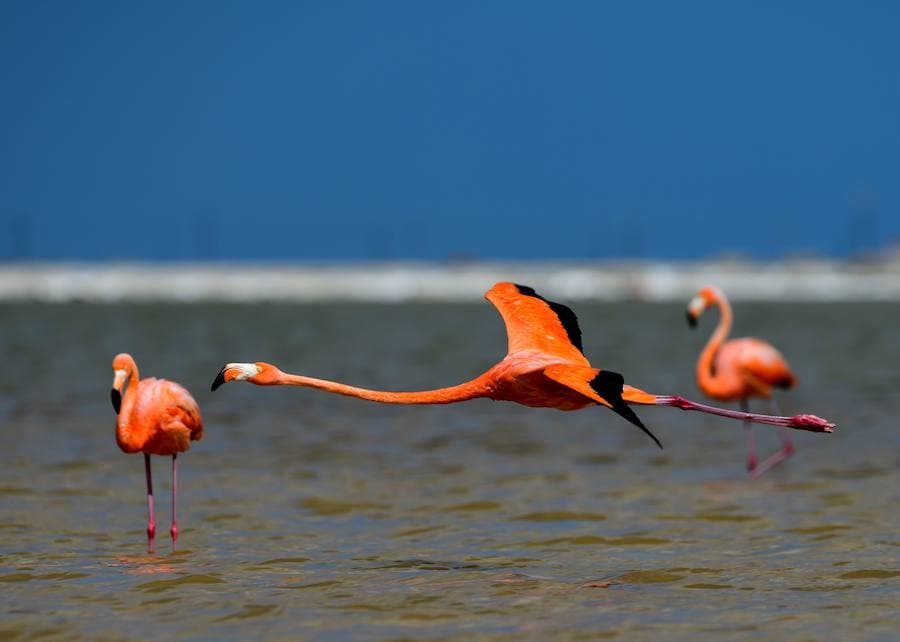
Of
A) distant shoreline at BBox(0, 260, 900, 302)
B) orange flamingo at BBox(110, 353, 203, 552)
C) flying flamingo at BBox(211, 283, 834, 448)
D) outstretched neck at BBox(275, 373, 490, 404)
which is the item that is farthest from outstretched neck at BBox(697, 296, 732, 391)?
distant shoreline at BBox(0, 260, 900, 302)

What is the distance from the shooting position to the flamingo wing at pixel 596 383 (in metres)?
6.94

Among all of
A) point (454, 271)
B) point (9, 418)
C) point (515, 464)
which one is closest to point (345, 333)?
point (9, 418)

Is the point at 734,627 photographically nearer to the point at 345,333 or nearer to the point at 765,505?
the point at 765,505

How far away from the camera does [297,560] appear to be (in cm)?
917

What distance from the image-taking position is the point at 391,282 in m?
110

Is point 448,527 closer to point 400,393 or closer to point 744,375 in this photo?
point 400,393

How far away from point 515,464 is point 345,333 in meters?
37.6

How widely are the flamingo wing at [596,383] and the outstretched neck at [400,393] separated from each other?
15.1 inches

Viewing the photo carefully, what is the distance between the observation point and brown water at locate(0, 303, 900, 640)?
24.9ft

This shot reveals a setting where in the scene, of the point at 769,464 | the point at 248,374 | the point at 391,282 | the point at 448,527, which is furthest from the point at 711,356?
the point at 391,282

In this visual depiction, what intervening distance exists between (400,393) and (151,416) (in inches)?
78.7

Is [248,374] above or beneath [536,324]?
beneath

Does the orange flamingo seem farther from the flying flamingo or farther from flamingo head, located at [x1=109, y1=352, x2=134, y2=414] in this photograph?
the flying flamingo

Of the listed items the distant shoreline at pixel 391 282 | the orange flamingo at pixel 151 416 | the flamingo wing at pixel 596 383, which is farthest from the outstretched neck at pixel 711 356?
the distant shoreline at pixel 391 282
